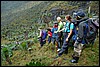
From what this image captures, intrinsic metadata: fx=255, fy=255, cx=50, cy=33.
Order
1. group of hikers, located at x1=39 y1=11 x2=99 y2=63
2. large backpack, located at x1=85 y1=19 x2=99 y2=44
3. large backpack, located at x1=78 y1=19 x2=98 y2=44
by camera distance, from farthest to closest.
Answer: large backpack, located at x1=85 y1=19 x2=99 y2=44 < group of hikers, located at x1=39 y1=11 x2=99 y2=63 < large backpack, located at x1=78 y1=19 x2=98 y2=44

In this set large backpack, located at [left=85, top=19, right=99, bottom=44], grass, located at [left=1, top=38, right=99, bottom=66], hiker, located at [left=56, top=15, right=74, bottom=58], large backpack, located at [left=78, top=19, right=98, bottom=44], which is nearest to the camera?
large backpack, located at [left=78, top=19, right=98, bottom=44]

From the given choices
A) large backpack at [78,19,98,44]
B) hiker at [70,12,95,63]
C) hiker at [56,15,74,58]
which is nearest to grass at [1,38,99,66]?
hiker at [56,15,74,58]

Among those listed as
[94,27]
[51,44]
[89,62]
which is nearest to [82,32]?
[94,27]

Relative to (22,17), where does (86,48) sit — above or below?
above

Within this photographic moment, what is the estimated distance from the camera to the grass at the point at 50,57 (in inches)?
327

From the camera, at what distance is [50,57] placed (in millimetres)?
9508

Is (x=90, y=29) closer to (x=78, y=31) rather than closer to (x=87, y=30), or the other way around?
(x=87, y=30)

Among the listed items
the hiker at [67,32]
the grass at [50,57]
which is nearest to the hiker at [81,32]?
the hiker at [67,32]

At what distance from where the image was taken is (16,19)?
4019 centimetres

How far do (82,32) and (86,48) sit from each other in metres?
1.71

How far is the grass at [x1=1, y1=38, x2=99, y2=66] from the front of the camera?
27.3 ft

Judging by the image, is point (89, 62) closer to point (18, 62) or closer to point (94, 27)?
point (94, 27)

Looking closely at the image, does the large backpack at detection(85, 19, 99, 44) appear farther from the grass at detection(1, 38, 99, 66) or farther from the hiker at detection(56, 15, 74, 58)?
the grass at detection(1, 38, 99, 66)

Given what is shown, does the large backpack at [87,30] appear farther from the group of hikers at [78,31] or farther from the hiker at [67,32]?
the hiker at [67,32]
